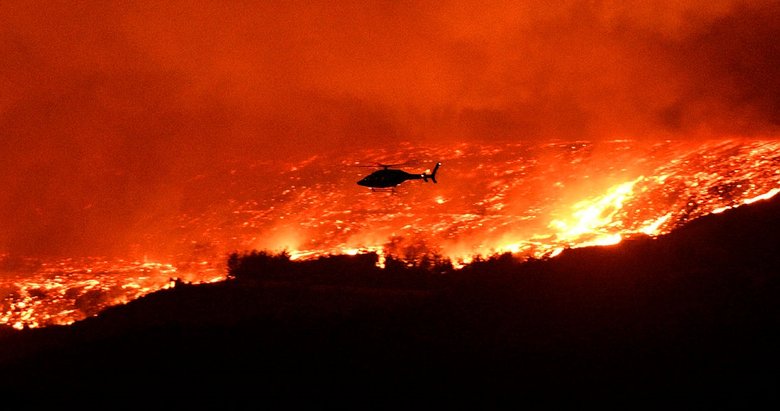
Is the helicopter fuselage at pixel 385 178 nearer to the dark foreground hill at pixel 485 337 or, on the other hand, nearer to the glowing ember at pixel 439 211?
the glowing ember at pixel 439 211

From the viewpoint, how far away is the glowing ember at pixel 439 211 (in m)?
20.3

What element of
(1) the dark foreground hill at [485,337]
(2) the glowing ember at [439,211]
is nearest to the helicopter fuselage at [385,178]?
(2) the glowing ember at [439,211]

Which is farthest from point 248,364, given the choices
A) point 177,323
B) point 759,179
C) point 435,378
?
point 759,179

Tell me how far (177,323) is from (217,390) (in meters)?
2.87

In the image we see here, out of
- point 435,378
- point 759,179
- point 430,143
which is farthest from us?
point 430,143

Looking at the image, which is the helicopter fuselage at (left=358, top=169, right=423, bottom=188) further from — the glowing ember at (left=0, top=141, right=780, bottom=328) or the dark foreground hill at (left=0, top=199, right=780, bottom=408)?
the dark foreground hill at (left=0, top=199, right=780, bottom=408)

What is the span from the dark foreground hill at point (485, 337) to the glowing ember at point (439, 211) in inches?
71.0

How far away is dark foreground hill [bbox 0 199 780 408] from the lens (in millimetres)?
13805

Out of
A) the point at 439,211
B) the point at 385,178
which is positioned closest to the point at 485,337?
the point at 385,178

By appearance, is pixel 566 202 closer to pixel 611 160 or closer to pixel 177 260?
pixel 611 160

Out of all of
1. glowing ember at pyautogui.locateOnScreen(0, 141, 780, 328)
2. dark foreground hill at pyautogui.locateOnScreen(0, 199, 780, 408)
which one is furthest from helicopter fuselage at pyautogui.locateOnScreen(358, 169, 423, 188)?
dark foreground hill at pyautogui.locateOnScreen(0, 199, 780, 408)

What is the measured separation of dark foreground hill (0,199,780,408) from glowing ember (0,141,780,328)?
180 cm

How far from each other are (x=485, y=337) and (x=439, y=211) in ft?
29.4

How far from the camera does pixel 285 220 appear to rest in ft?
80.8
